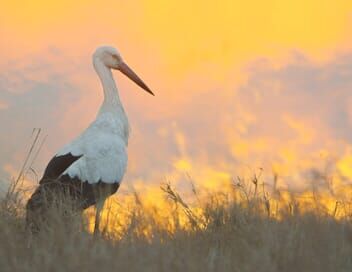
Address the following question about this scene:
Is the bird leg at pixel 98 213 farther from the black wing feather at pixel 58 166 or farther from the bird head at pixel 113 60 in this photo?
the bird head at pixel 113 60

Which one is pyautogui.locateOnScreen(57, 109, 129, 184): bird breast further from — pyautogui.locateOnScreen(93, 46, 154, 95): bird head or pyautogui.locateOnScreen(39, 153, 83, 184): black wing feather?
pyautogui.locateOnScreen(93, 46, 154, 95): bird head

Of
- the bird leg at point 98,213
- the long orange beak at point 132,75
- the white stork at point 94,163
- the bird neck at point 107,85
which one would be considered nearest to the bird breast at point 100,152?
the white stork at point 94,163

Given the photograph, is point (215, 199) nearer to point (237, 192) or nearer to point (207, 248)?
point (237, 192)

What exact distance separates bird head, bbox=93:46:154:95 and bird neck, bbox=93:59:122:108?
0.10m

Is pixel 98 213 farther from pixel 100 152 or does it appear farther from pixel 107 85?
pixel 107 85

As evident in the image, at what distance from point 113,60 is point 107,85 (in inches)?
23.2

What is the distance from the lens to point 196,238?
231 inches

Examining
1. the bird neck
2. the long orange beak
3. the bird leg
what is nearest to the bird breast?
the bird leg

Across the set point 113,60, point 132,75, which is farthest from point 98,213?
point 132,75

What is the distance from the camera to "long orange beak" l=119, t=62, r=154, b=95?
965 centimetres

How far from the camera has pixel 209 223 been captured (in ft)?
20.1

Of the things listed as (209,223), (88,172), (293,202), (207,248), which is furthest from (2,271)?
(88,172)

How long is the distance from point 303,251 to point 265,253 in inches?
16.9

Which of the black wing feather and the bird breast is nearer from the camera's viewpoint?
the black wing feather
